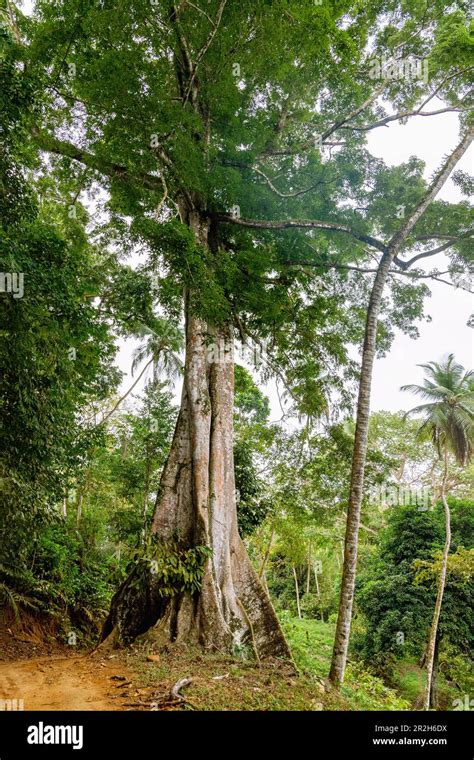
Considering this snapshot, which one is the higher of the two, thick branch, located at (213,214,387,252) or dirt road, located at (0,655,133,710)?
thick branch, located at (213,214,387,252)

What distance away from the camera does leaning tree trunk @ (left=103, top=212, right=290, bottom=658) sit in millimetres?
5973

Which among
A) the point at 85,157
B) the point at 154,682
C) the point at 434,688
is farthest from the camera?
the point at 434,688

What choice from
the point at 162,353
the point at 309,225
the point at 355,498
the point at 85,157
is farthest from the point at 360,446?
the point at 162,353

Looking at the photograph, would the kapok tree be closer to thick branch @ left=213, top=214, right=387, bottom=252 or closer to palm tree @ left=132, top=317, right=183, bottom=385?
thick branch @ left=213, top=214, right=387, bottom=252

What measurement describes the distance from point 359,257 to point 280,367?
2.77 metres

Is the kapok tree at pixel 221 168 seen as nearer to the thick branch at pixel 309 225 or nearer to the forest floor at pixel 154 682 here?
the thick branch at pixel 309 225

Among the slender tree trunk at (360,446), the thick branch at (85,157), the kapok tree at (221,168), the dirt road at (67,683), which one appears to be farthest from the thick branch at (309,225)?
the dirt road at (67,683)

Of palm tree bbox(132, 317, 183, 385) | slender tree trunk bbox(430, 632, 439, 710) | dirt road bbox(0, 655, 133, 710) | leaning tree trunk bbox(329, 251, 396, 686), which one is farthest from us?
palm tree bbox(132, 317, 183, 385)

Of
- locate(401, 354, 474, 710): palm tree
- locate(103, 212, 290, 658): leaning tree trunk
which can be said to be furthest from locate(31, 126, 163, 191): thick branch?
locate(401, 354, 474, 710): palm tree

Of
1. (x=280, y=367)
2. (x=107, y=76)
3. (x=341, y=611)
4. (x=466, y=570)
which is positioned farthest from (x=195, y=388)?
(x=466, y=570)

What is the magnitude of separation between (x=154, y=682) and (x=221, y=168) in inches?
277

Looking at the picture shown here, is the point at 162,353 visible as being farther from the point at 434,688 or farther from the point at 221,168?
the point at 434,688

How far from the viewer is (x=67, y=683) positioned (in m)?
4.50

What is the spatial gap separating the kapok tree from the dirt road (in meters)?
0.85
